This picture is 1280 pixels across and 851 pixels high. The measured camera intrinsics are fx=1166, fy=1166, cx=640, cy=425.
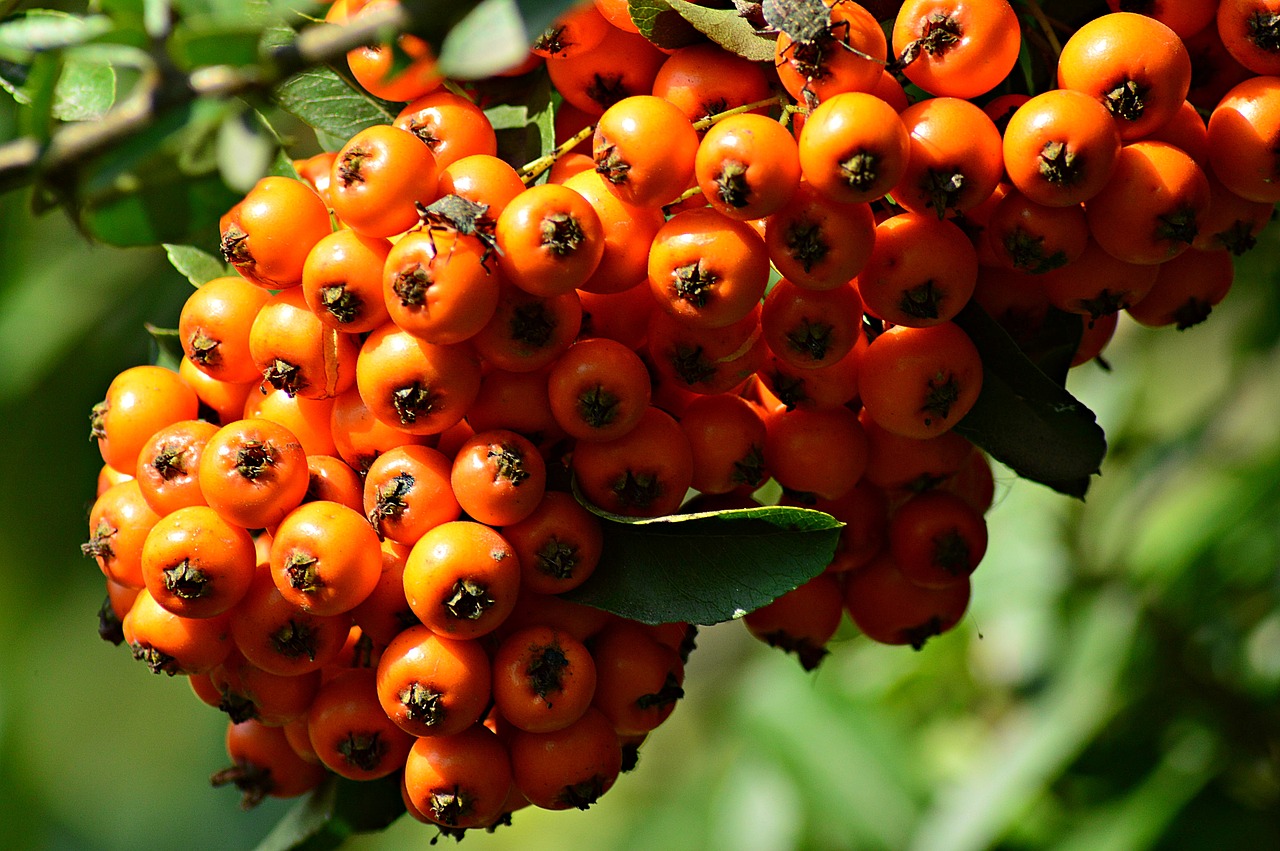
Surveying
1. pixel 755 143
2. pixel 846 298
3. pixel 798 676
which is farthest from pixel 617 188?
pixel 798 676

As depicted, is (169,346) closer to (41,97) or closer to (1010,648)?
(41,97)

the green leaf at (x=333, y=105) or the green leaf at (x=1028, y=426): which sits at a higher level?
the green leaf at (x=333, y=105)

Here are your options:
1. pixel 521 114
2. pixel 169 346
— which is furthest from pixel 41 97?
pixel 169 346

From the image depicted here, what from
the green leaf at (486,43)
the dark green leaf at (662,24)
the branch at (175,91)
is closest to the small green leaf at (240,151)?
the branch at (175,91)

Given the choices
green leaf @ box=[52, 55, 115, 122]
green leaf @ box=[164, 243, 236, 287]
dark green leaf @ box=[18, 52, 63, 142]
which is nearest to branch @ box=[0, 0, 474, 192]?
dark green leaf @ box=[18, 52, 63, 142]

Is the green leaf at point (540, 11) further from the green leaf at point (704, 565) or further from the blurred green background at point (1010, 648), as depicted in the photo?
the blurred green background at point (1010, 648)

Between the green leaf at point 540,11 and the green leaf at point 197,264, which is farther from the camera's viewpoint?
the green leaf at point 197,264
